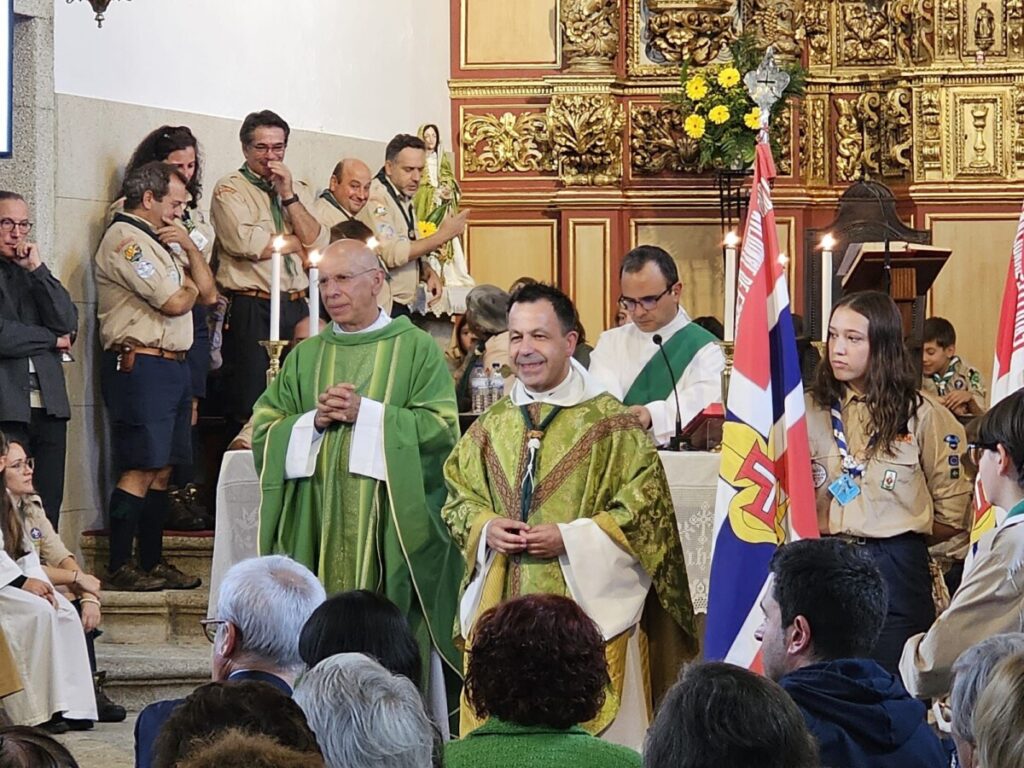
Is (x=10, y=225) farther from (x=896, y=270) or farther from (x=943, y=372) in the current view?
(x=943, y=372)

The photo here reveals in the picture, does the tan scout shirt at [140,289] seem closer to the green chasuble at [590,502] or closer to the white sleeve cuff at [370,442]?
the white sleeve cuff at [370,442]

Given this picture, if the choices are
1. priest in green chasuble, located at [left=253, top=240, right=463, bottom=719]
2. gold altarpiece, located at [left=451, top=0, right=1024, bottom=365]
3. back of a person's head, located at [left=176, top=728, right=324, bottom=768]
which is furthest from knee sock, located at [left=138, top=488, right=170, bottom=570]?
back of a person's head, located at [left=176, top=728, right=324, bottom=768]

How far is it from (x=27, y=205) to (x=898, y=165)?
5943mm

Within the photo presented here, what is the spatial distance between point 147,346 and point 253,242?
0.89 metres

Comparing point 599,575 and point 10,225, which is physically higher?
point 10,225

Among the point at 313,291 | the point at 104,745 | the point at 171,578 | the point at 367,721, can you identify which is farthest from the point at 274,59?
the point at 367,721

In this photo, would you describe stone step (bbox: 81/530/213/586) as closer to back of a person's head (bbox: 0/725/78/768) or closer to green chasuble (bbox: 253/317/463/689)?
green chasuble (bbox: 253/317/463/689)

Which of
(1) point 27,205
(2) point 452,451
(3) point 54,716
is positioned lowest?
(3) point 54,716

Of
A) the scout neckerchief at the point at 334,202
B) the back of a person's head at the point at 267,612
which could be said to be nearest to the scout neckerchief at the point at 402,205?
the scout neckerchief at the point at 334,202

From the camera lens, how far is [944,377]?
9711 mm

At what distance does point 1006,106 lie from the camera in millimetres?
11844

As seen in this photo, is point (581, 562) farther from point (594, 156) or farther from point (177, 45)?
point (594, 156)

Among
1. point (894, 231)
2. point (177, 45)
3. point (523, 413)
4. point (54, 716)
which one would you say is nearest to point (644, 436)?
point (523, 413)

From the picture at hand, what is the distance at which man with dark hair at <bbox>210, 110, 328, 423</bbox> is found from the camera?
913 centimetres
